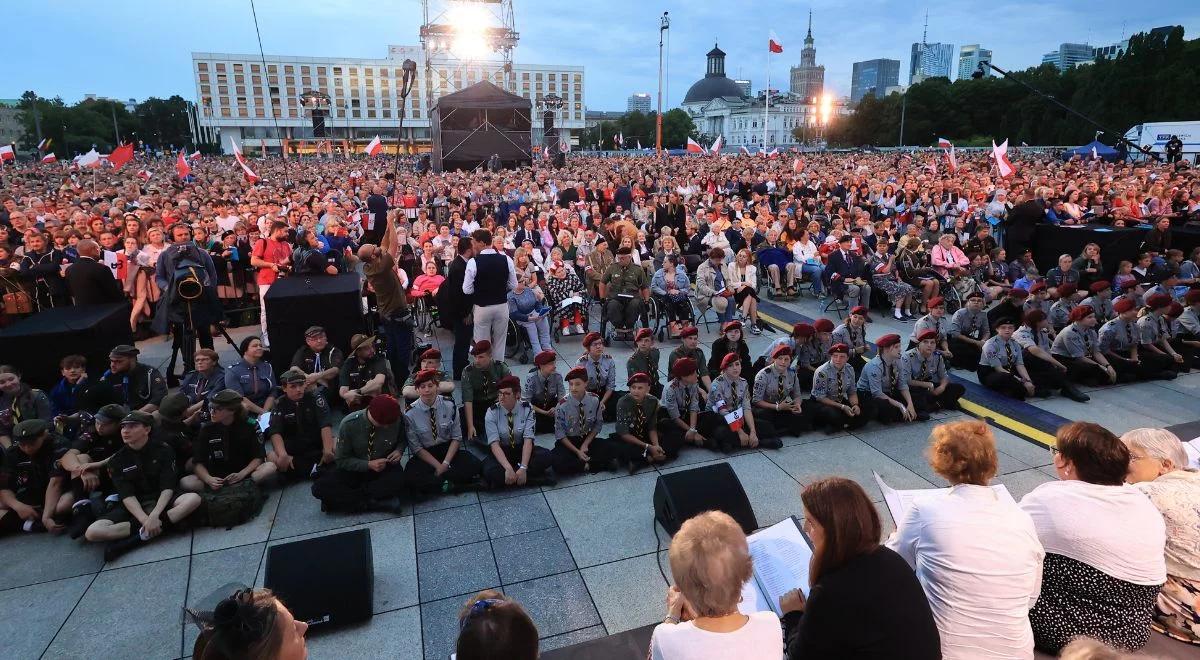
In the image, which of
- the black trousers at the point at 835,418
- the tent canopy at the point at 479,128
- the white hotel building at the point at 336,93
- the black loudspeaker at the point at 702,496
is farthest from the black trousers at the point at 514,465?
the white hotel building at the point at 336,93

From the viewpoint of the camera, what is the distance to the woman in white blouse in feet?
8.87

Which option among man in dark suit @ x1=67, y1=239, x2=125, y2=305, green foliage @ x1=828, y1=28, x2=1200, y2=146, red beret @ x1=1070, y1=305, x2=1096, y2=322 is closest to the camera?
red beret @ x1=1070, y1=305, x2=1096, y2=322

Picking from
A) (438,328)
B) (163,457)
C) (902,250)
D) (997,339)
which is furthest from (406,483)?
(902,250)

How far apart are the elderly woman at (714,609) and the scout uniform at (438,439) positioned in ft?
12.6

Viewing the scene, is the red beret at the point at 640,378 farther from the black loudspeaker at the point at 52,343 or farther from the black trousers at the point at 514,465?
the black loudspeaker at the point at 52,343

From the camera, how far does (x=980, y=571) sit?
2.70 m

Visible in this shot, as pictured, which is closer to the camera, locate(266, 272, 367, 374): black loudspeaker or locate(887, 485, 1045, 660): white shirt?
locate(887, 485, 1045, 660): white shirt

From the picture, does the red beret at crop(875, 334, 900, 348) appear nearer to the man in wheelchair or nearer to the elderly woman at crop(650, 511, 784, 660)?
the man in wheelchair

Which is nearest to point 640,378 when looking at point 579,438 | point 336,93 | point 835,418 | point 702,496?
point 579,438

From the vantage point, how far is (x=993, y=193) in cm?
1875

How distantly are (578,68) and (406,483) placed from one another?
135 m

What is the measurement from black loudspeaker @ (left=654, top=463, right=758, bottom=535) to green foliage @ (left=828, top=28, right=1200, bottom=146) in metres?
56.2

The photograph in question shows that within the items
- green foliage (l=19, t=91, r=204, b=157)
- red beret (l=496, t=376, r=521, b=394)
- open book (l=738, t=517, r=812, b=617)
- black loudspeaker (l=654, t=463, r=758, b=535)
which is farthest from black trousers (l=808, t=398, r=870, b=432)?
green foliage (l=19, t=91, r=204, b=157)

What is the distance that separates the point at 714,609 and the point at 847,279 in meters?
10.7
